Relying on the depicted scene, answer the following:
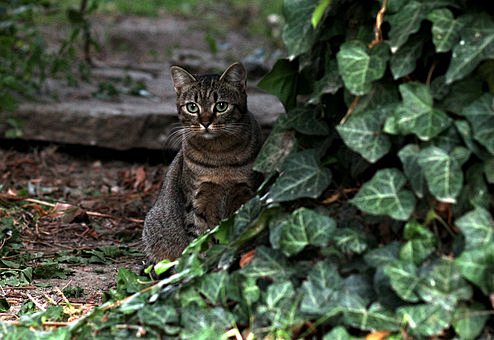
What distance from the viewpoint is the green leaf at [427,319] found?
2572mm

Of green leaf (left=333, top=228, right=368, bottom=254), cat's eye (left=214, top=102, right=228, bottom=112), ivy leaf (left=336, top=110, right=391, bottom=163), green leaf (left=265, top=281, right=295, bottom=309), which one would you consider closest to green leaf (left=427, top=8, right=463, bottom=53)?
ivy leaf (left=336, top=110, right=391, bottom=163)

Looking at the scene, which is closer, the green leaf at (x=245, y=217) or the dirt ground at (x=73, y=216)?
the green leaf at (x=245, y=217)

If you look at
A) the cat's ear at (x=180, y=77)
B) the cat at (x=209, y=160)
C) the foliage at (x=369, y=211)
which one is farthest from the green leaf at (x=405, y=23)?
the cat's ear at (x=180, y=77)

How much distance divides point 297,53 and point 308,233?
2.04 feet

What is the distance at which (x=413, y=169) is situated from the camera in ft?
8.99

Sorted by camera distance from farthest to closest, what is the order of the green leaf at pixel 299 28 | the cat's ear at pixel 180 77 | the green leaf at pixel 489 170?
the cat's ear at pixel 180 77 → the green leaf at pixel 299 28 → the green leaf at pixel 489 170

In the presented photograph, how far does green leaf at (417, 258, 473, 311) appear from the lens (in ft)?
8.52

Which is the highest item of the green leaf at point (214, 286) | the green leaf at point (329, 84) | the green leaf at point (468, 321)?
the green leaf at point (329, 84)

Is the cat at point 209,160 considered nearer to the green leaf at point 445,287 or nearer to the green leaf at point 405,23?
the green leaf at point 405,23

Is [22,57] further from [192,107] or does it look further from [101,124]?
[192,107]

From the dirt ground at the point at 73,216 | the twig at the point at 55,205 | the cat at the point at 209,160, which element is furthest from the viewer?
the twig at the point at 55,205

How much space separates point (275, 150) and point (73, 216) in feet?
7.41

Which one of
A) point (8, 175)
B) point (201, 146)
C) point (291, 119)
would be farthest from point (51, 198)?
point (291, 119)

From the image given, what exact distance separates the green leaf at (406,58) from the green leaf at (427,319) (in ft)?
2.42
